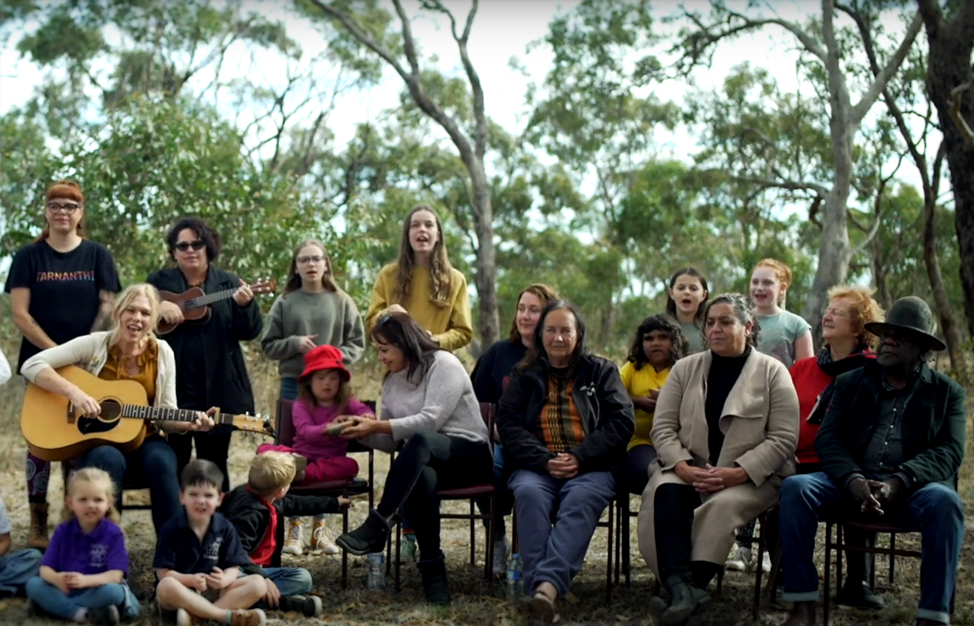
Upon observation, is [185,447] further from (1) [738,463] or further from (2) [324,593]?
(1) [738,463]

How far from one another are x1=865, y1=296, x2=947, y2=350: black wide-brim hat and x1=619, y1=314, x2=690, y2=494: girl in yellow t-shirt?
1.12m

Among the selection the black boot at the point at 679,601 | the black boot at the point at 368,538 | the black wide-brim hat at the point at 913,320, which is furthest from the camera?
the black boot at the point at 368,538

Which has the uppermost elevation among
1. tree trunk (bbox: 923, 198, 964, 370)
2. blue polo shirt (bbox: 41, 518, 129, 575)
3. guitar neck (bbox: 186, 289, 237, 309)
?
tree trunk (bbox: 923, 198, 964, 370)

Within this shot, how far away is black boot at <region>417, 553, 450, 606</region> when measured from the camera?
5.23m

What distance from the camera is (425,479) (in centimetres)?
530

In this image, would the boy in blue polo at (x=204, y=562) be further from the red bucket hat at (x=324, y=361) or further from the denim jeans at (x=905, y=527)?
the denim jeans at (x=905, y=527)

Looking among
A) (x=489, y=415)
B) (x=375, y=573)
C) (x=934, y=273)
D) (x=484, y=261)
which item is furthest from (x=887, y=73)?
(x=375, y=573)

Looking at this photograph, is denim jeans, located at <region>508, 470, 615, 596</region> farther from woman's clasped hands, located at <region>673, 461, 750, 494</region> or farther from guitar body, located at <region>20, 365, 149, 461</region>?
guitar body, located at <region>20, 365, 149, 461</region>

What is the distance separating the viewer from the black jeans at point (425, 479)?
206 inches

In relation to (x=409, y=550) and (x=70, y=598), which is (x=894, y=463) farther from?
(x=70, y=598)

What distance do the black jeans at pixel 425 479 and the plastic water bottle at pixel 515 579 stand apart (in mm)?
344

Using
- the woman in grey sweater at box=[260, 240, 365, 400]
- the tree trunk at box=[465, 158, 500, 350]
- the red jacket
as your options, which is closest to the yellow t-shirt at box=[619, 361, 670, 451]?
the red jacket

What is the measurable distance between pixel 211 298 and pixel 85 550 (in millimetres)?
1621

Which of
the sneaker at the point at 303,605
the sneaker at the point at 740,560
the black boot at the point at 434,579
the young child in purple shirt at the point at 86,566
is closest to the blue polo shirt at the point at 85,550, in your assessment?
the young child in purple shirt at the point at 86,566
